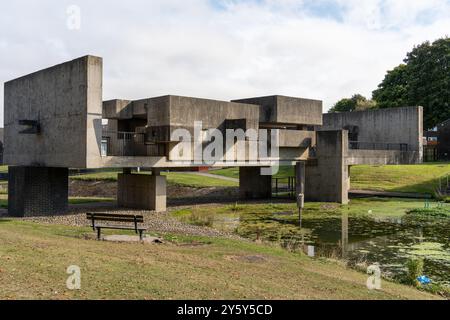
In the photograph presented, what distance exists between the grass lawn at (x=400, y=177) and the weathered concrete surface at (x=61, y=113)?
28.5 meters

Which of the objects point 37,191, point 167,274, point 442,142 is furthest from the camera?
point 442,142

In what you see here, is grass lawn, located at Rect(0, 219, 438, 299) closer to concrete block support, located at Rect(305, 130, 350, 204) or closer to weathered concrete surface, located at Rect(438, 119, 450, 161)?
concrete block support, located at Rect(305, 130, 350, 204)

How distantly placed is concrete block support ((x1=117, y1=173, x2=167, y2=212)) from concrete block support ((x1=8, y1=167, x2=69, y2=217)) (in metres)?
3.92

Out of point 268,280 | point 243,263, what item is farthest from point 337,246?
point 268,280

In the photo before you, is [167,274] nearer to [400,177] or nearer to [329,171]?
[329,171]

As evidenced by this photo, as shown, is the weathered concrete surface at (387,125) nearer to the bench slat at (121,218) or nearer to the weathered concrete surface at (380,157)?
the weathered concrete surface at (380,157)

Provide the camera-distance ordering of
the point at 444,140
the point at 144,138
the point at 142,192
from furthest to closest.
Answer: the point at 444,140 → the point at 142,192 → the point at 144,138

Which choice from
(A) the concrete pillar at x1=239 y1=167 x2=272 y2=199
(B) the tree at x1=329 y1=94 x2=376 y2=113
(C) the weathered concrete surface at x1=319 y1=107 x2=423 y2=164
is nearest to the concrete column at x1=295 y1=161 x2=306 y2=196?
(A) the concrete pillar at x1=239 y1=167 x2=272 y2=199

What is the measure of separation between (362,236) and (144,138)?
1307 centimetres

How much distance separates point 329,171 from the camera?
3434 cm

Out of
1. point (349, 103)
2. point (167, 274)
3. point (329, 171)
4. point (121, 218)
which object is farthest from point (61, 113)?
point (349, 103)

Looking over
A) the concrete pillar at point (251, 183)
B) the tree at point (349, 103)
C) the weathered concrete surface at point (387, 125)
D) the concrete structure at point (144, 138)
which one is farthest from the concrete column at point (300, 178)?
the tree at point (349, 103)
